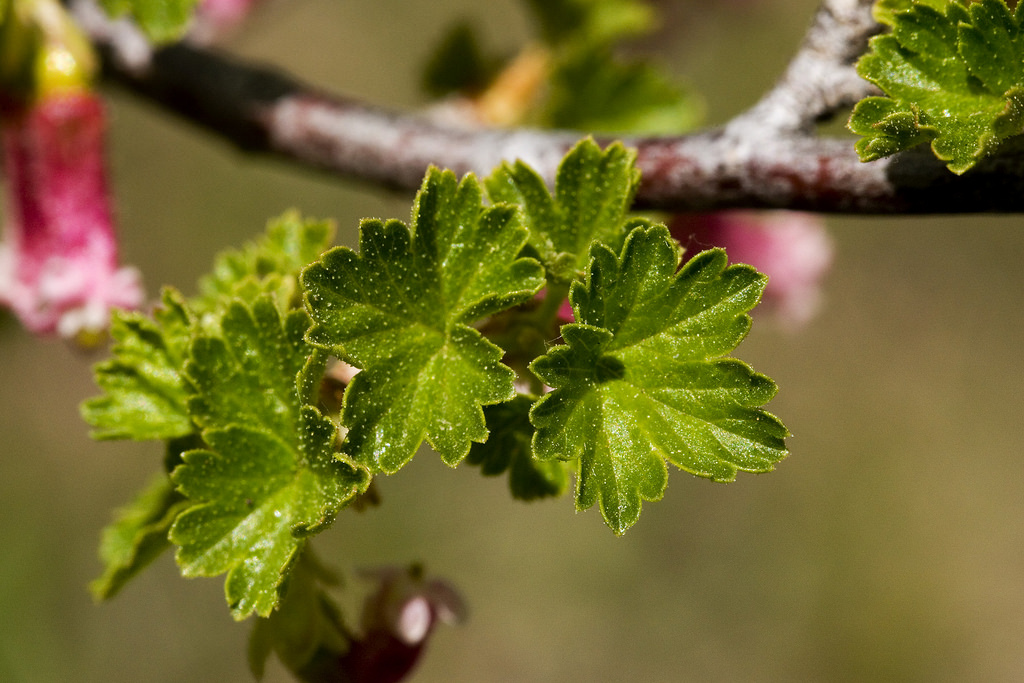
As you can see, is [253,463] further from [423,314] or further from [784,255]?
[784,255]

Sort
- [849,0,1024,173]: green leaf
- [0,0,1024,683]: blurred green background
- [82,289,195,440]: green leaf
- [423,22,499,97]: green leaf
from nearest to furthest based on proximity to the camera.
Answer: [849,0,1024,173]: green leaf < [82,289,195,440]: green leaf < [423,22,499,97]: green leaf < [0,0,1024,683]: blurred green background

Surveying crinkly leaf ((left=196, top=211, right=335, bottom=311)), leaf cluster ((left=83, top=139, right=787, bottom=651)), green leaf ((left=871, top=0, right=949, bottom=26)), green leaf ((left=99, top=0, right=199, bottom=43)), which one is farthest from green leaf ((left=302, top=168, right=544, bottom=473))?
green leaf ((left=99, top=0, right=199, bottom=43))

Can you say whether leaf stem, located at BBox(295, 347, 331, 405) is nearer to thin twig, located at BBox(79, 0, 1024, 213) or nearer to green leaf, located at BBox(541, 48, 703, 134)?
thin twig, located at BBox(79, 0, 1024, 213)

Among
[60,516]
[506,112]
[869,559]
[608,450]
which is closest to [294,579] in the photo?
[608,450]

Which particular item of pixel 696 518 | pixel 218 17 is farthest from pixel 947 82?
pixel 696 518

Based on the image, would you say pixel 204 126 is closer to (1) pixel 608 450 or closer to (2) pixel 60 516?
(1) pixel 608 450
